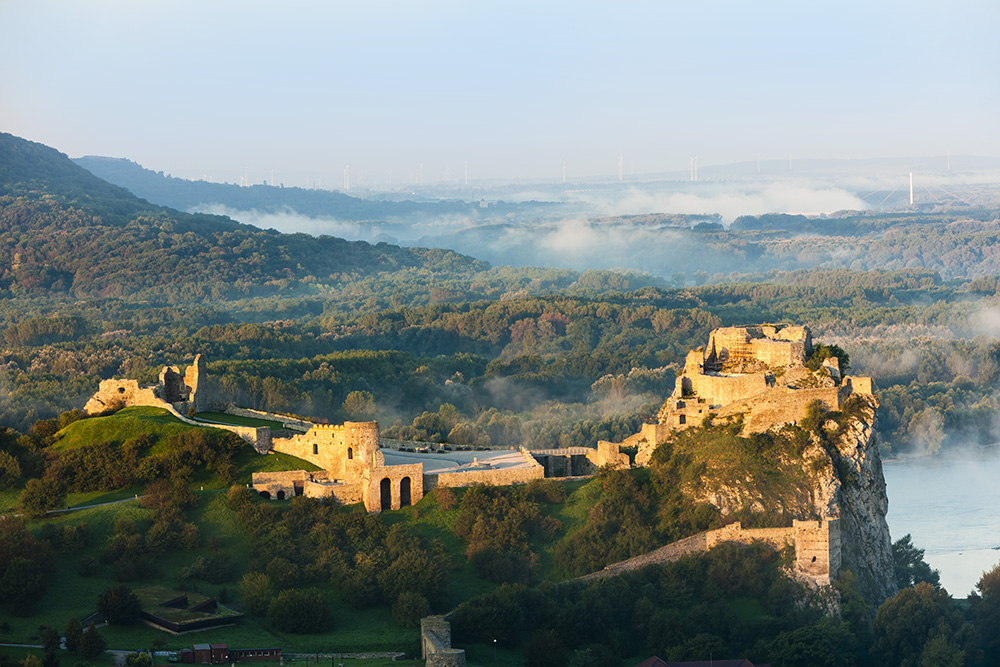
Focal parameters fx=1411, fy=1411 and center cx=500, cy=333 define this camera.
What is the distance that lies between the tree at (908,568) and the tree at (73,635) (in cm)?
3135

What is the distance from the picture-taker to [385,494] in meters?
49.6

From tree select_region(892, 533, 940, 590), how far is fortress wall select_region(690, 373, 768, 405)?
8.97 meters

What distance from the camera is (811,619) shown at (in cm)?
4581

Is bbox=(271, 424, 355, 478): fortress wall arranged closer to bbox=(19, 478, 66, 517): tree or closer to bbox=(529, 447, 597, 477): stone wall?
bbox=(529, 447, 597, 477): stone wall

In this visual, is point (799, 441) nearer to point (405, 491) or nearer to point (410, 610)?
point (405, 491)

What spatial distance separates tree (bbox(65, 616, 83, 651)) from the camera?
37344 millimetres

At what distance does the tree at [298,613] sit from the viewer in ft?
137

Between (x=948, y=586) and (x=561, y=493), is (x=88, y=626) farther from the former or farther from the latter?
(x=948, y=586)

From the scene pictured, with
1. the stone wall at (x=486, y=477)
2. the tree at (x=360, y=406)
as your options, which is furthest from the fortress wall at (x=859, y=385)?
the tree at (x=360, y=406)

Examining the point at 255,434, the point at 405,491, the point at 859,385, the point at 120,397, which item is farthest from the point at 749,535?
the point at 120,397

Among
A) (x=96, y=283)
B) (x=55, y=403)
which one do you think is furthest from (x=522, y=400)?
(x=96, y=283)

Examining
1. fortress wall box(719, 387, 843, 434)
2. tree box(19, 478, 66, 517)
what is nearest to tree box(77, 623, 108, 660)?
tree box(19, 478, 66, 517)

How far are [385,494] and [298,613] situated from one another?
326 inches

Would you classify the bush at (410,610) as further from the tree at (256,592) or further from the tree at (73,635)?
the tree at (73,635)
